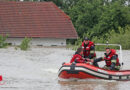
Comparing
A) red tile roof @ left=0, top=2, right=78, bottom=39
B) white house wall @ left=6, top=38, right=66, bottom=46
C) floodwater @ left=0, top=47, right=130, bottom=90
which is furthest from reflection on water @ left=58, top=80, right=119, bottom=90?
white house wall @ left=6, top=38, right=66, bottom=46

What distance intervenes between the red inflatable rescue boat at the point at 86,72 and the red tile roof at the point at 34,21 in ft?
86.8

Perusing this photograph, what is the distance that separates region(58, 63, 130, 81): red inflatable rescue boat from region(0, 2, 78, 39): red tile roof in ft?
86.8

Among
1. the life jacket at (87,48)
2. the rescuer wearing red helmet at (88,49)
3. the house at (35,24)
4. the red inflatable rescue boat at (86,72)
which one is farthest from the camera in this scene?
the house at (35,24)

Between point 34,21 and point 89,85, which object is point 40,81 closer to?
point 89,85

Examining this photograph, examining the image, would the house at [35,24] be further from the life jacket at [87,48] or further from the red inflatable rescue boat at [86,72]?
the red inflatable rescue boat at [86,72]

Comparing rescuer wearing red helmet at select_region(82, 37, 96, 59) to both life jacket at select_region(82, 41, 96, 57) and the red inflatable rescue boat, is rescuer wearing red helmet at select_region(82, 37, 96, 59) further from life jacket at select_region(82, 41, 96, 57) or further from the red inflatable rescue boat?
the red inflatable rescue boat

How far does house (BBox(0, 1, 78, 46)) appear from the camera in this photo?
4281 cm

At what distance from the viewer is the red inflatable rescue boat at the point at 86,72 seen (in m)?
16.0

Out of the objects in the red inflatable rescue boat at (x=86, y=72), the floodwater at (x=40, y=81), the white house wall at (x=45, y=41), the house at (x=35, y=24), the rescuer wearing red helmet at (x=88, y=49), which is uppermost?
the rescuer wearing red helmet at (x=88, y=49)

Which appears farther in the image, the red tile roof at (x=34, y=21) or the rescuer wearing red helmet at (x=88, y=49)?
the red tile roof at (x=34, y=21)

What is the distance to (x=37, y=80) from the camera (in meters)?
16.6

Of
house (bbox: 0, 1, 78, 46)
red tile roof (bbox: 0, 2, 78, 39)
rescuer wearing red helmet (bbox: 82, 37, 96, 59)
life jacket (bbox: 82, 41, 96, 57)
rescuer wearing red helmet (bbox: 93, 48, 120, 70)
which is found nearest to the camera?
rescuer wearing red helmet (bbox: 93, 48, 120, 70)

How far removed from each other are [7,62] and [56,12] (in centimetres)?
2312

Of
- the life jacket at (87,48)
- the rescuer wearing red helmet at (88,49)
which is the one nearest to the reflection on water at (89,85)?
the rescuer wearing red helmet at (88,49)
